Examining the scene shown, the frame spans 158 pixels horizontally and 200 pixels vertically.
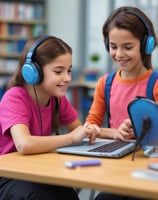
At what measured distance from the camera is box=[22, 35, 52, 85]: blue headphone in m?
1.35

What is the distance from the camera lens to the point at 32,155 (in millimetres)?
1186

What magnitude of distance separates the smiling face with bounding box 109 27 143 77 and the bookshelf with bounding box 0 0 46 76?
15.1 ft

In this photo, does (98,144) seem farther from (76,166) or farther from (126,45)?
(126,45)

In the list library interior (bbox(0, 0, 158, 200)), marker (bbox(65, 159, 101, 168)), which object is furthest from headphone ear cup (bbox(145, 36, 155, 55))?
library interior (bbox(0, 0, 158, 200))

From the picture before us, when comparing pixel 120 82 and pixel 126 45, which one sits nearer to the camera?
pixel 126 45

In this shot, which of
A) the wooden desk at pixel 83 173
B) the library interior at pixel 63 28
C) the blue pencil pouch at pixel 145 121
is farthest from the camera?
the library interior at pixel 63 28

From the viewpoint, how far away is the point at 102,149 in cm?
121

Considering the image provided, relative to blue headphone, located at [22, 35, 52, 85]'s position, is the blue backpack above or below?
below

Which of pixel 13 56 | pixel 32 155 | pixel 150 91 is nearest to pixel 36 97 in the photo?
pixel 32 155

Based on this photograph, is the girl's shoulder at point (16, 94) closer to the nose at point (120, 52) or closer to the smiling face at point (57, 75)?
the smiling face at point (57, 75)

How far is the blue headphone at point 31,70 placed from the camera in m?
1.35

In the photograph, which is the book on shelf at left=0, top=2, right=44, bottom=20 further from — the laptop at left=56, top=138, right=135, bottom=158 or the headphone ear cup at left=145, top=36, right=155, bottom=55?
the laptop at left=56, top=138, right=135, bottom=158

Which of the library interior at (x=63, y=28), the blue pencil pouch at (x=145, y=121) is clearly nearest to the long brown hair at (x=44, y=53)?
the blue pencil pouch at (x=145, y=121)

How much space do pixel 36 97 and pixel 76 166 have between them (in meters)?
0.51
